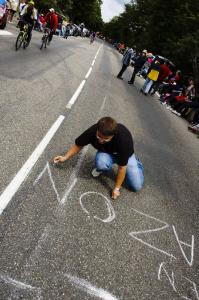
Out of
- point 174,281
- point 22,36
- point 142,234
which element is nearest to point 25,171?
point 142,234

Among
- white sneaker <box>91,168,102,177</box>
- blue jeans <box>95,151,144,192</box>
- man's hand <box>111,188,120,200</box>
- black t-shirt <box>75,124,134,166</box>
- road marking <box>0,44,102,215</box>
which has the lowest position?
road marking <box>0,44,102,215</box>

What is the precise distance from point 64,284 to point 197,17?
127ft

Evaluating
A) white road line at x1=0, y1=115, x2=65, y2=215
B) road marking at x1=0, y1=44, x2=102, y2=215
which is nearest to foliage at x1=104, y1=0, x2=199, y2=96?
road marking at x1=0, y1=44, x2=102, y2=215

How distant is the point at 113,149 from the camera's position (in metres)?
6.09

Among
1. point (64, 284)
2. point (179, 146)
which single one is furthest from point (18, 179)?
point (179, 146)

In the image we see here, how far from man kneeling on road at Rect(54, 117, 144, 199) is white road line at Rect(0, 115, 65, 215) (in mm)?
454

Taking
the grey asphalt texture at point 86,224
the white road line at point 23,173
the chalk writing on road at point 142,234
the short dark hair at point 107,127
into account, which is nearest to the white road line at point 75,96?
the grey asphalt texture at point 86,224

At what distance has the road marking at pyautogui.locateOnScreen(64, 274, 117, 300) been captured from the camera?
3.99 m

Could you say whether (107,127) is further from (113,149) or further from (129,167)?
(129,167)

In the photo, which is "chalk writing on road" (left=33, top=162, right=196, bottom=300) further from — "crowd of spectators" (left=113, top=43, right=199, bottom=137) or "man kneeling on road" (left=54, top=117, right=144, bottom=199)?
"crowd of spectators" (left=113, top=43, right=199, bottom=137)

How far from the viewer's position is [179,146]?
450 inches

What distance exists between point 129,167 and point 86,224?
1659mm

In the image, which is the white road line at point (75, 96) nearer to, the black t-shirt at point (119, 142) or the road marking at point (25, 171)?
the road marking at point (25, 171)

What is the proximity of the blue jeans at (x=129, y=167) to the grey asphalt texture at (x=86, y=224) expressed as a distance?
0.17m
